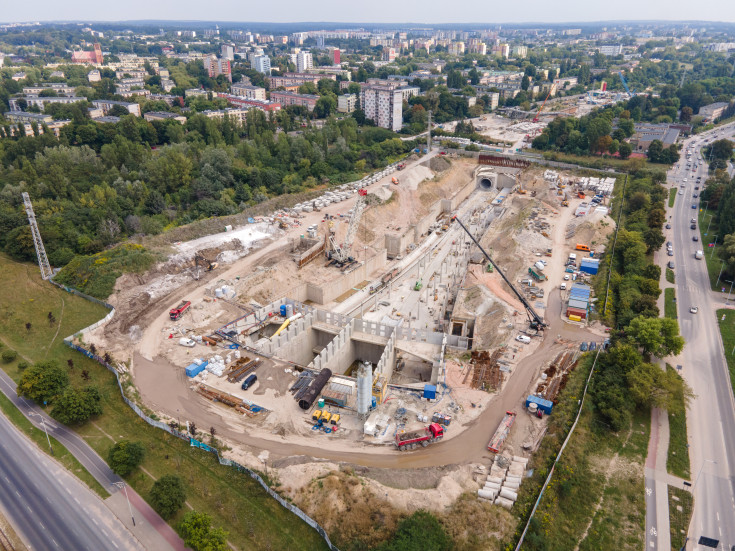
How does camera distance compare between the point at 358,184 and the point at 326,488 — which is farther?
the point at 358,184

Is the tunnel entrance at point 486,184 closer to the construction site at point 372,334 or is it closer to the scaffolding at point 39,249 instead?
the construction site at point 372,334

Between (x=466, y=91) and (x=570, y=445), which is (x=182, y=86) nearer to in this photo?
(x=466, y=91)

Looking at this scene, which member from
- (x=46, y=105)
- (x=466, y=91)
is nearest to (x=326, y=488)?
(x=46, y=105)

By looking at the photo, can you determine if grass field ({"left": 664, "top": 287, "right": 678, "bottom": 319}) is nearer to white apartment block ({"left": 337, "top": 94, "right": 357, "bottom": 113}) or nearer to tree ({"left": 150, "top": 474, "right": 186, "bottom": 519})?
tree ({"left": 150, "top": 474, "right": 186, "bottom": 519})

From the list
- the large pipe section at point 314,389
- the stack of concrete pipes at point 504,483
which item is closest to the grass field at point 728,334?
the stack of concrete pipes at point 504,483

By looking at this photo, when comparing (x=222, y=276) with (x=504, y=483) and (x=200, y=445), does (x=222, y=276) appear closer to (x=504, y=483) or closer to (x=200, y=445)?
(x=200, y=445)

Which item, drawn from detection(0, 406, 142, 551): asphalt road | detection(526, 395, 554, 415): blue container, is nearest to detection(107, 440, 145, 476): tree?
detection(0, 406, 142, 551): asphalt road
